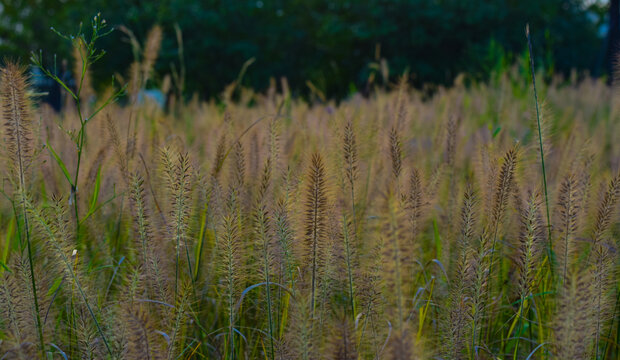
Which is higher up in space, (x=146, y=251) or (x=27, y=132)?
(x=27, y=132)

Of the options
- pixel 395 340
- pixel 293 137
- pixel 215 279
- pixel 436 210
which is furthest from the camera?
pixel 293 137

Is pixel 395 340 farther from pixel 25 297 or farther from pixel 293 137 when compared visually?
pixel 293 137

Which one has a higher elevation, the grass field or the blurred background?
the blurred background

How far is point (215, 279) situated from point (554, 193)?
1.07 m

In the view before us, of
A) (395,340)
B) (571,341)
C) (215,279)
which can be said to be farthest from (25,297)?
(571,341)

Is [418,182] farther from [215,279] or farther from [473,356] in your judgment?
[215,279]

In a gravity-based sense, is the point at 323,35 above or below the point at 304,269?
above

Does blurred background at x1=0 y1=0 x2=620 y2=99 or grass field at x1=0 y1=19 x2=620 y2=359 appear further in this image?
blurred background at x1=0 y1=0 x2=620 y2=99

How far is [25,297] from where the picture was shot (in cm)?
94

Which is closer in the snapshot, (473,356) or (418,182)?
(473,356)

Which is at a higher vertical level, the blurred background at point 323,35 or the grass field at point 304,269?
the blurred background at point 323,35

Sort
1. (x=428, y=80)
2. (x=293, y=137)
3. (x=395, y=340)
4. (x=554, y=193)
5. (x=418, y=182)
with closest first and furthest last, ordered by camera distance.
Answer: (x=395, y=340) → (x=418, y=182) → (x=554, y=193) → (x=293, y=137) → (x=428, y=80)

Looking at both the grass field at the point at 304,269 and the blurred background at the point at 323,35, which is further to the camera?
the blurred background at the point at 323,35

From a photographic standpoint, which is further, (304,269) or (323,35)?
(323,35)
